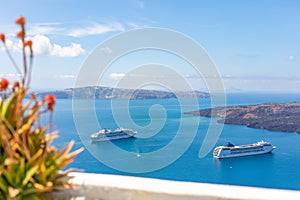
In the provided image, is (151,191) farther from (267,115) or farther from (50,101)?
(267,115)

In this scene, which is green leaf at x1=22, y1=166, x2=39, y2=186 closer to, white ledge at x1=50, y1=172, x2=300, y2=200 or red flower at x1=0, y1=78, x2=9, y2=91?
white ledge at x1=50, y1=172, x2=300, y2=200

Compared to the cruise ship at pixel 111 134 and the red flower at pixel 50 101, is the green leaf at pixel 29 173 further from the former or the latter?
the cruise ship at pixel 111 134

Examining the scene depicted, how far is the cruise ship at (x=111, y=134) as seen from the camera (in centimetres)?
3788

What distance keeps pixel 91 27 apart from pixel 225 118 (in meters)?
24.8

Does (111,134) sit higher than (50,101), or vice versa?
(50,101)

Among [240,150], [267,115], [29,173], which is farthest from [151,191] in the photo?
[267,115]

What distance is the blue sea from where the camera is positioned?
3238 cm

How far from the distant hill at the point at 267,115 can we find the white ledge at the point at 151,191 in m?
42.7

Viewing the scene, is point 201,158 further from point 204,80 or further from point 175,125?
point 204,80

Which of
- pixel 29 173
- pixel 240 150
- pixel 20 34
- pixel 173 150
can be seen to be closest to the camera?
pixel 29 173

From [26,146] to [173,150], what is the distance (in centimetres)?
3962

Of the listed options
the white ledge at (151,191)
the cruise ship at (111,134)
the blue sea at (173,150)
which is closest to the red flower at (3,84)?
the white ledge at (151,191)

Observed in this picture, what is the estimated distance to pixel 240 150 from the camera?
3756 cm

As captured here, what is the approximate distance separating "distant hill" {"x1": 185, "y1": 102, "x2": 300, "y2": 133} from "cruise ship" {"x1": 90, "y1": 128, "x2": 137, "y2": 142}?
963 centimetres
